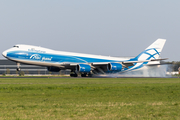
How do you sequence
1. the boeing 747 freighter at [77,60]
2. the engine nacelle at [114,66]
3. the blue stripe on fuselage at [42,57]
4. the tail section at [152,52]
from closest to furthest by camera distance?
the blue stripe on fuselage at [42,57]
the boeing 747 freighter at [77,60]
the engine nacelle at [114,66]
the tail section at [152,52]

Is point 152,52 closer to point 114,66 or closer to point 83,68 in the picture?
point 114,66

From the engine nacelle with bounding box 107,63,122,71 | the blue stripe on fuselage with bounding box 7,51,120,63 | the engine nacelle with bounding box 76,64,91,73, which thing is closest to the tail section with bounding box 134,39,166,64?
the engine nacelle with bounding box 107,63,122,71

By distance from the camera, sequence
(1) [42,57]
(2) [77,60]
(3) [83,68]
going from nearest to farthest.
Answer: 1. (1) [42,57]
2. (3) [83,68]
3. (2) [77,60]

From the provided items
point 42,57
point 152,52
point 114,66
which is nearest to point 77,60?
point 114,66

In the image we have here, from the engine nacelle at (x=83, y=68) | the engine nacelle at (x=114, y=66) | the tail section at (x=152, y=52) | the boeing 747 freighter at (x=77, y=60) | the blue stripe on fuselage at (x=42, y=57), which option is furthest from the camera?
the tail section at (x=152, y=52)

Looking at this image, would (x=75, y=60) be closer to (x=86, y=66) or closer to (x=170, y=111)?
(x=86, y=66)

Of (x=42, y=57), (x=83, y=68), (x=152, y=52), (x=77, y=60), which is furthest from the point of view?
(x=152, y=52)

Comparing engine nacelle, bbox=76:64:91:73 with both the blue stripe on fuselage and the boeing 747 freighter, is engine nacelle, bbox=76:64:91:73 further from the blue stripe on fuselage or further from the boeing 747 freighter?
the blue stripe on fuselage

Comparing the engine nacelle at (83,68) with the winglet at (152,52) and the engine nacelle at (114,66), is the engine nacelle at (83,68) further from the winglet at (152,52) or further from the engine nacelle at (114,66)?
the winglet at (152,52)

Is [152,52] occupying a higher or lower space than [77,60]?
higher

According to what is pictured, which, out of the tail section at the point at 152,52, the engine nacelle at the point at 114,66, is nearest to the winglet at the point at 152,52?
the tail section at the point at 152,52

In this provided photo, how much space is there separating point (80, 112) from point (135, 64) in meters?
53.8

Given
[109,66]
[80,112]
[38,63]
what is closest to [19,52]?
[38,63]

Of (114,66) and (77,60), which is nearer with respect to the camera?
(114,66)
